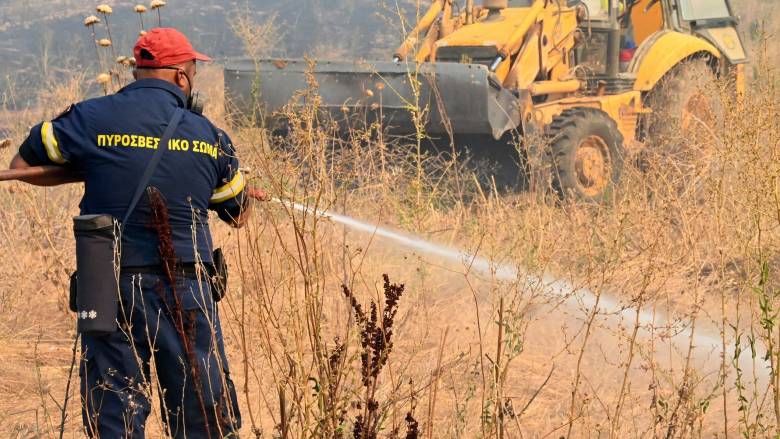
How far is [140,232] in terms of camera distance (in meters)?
3.49

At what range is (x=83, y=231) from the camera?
3.39 meters

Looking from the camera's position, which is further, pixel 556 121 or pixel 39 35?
pixel 39 35

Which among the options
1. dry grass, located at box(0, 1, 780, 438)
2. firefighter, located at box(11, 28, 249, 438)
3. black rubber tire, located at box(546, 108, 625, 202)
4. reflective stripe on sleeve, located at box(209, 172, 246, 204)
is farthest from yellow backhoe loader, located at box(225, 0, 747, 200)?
firefighter, located at box(11, 28, 249, 438)

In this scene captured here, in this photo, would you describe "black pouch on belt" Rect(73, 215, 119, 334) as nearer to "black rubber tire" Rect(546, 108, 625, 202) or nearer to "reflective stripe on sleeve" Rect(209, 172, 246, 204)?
"reflective stripe on sleeve" Rect(209, 172, 246, 204)

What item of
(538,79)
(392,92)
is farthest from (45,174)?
(538,79)

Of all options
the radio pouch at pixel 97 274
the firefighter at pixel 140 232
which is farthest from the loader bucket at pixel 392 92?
the radio pouch at pixel 97 274

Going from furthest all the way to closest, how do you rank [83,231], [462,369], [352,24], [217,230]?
[352,24] < [217,230] < [462,369] < [83,231]

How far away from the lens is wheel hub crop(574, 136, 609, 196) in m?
9.18

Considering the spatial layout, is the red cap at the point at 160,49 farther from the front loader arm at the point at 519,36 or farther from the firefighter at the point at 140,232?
the front loader arm at the point at 519,36

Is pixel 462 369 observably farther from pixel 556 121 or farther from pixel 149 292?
pixel 556 121

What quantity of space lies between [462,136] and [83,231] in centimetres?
644

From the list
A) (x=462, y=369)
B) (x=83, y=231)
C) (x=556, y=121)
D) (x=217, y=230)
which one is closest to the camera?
(x=83, y=231)

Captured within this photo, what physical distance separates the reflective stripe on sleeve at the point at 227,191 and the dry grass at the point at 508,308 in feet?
0.45

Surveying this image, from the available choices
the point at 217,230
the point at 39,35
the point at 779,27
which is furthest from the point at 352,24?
the point at 217,230
